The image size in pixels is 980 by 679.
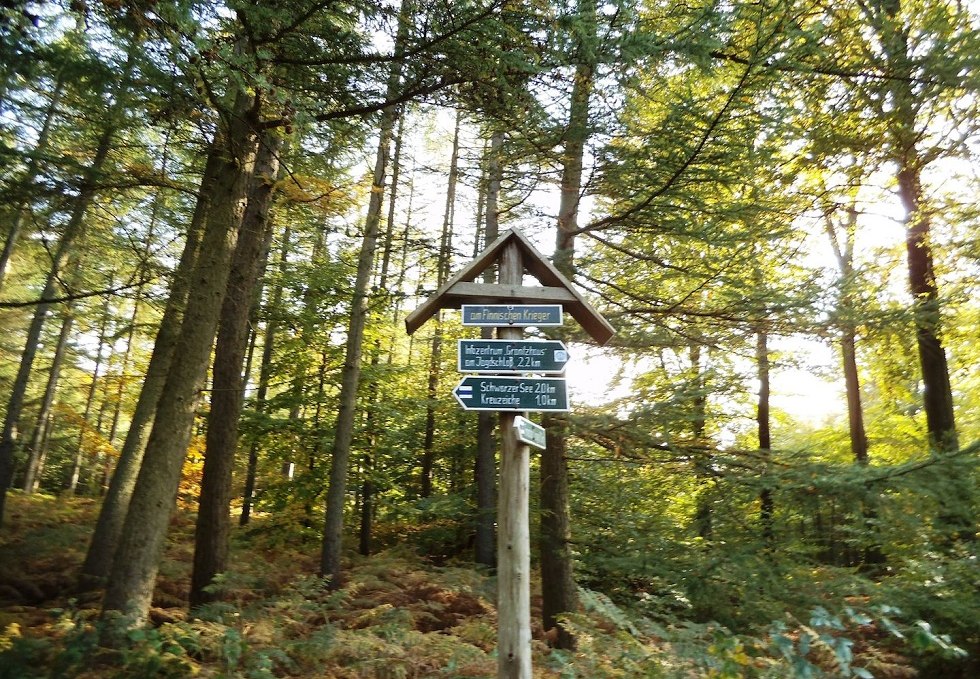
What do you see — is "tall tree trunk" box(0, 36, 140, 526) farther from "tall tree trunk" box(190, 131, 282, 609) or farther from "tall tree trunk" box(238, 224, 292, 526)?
"tall tree trunk" box(238, 224, 292, 526)

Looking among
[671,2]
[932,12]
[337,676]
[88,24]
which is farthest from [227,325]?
[932,12]

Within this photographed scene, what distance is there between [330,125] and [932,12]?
28.5ft

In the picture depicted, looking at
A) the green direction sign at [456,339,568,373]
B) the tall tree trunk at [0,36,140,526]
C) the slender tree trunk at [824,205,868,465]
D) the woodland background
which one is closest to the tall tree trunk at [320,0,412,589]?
the woodland background

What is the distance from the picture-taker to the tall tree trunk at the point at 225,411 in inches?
287

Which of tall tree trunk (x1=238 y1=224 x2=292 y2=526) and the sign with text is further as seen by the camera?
tall tree trunk (x1=238 y1=224 x2=292 y2=526)

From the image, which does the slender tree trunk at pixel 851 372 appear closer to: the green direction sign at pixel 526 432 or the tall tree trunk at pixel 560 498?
the tall tree trunk at pixel 560 498

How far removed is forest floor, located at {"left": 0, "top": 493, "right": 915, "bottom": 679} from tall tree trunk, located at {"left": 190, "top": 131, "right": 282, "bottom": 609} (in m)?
0.39

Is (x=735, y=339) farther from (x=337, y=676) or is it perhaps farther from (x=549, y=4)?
(x=337, y=676)

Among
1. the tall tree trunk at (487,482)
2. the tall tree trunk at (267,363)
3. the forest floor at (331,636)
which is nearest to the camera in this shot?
the forest floor at (331,636)

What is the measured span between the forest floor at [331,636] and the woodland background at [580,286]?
0.04 metres

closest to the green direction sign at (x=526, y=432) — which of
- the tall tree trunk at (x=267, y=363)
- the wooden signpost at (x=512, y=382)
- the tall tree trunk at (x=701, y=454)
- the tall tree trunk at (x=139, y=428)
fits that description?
the wooden signpost at (x=512, y=382)

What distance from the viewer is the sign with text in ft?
13.4

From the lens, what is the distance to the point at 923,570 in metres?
6.05

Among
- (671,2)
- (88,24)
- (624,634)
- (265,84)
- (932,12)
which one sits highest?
(932,12)
